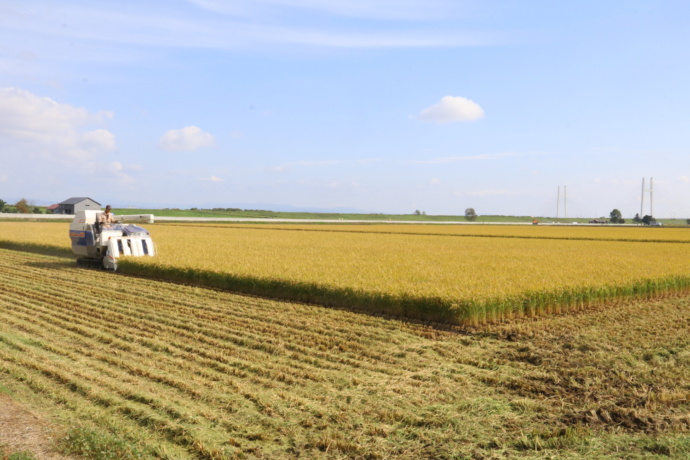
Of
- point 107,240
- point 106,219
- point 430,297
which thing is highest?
point 106,219

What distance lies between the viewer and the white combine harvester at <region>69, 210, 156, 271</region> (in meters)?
19.9

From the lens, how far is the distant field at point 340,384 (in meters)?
5.91

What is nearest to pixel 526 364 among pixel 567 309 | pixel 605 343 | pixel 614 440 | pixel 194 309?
pixel 605 343

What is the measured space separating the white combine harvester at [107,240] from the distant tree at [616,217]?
505ft

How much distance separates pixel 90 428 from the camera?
600 cm

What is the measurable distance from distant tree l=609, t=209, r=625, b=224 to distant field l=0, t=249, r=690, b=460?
15684 centimetres

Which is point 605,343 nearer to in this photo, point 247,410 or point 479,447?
point 479,447

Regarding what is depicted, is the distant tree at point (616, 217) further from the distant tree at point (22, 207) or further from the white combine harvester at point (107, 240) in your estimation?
the white combine harvester at point (107, 240)

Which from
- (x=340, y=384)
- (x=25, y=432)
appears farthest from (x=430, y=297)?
(x=25, y=432)

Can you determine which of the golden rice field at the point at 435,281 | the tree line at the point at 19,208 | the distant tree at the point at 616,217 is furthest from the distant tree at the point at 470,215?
the golden rice field at the point at 435,281

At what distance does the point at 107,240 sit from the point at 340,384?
48.6 ft

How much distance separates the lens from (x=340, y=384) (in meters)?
7.69

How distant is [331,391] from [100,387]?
2887 mm

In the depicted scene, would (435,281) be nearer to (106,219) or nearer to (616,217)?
(106,219)
